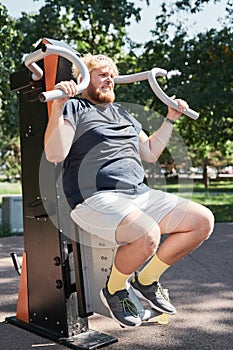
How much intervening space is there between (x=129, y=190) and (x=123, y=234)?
9.1 inches

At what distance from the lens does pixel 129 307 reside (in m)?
2.19

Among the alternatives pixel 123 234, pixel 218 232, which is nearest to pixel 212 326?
pixel 123 234

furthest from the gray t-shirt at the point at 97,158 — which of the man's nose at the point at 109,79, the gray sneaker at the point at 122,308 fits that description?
the gray sneaker at the point at 122,308

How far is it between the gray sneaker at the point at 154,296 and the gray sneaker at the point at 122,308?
0.14 meters

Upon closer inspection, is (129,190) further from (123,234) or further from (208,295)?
(208,295)

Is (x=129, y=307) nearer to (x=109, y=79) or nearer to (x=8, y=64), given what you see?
(x=109, y=79)

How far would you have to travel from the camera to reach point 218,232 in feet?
20.9

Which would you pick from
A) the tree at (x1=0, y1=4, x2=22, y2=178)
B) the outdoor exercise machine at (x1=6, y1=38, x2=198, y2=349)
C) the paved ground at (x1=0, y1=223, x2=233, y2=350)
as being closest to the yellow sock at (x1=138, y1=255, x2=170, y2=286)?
the outdoor exercise machine at (x1=6, y1=38, x2=198, y2=349)

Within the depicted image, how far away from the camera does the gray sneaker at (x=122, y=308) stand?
7.04 feet

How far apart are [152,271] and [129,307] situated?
0.24 meters

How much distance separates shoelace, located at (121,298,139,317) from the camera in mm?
2174

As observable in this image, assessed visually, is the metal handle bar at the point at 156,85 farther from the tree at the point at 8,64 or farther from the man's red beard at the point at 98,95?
the tree at the point at 8,64

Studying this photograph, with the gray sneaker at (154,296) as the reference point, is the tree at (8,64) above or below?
above

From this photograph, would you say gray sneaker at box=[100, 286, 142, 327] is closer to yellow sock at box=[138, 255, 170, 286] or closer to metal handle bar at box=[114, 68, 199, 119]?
yellow sock at box=[138, 255, 170, 286]
